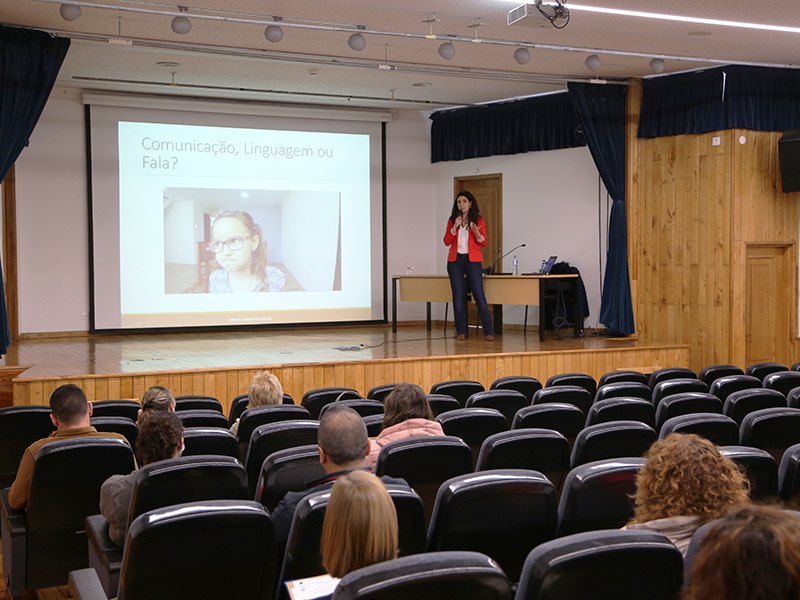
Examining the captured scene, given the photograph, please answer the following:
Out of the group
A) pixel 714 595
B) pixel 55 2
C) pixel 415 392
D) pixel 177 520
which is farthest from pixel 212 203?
pixel 714 595

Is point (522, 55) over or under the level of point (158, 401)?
over

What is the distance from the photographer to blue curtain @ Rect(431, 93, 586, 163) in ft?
34.3

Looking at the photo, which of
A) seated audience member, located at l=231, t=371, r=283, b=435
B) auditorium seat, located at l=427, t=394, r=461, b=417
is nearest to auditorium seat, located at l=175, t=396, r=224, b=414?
seated audience member, located at l=231, t=371, r=283, b=435

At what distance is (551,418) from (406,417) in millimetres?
889

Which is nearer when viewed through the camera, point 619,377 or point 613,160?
point 619,377

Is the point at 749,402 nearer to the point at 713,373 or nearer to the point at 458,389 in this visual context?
the point at 713,373

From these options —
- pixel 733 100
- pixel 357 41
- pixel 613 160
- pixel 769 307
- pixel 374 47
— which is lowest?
pixel 769 307

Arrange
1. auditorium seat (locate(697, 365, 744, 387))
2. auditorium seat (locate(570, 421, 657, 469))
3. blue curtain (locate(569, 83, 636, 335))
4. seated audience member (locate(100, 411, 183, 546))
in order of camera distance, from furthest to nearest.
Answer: blue curtain (locate(569, 83, 636, 335)) → auditorium seat (locate(697, 365, 744, 387)) → auditorium seat (locate(570, 421, 657, 469)) → seated audience member (locate(100, 411, 183, 546))

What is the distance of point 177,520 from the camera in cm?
180

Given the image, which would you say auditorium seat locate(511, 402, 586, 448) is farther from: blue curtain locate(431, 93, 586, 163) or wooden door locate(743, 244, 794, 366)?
blue curtain locate(431, 93, 586, 163)

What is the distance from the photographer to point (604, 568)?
1559 mm

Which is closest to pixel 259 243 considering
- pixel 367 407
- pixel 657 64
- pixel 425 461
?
pixel 657 64

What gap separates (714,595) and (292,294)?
33.7 ft

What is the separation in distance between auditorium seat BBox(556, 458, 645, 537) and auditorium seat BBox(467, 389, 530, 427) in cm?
207
